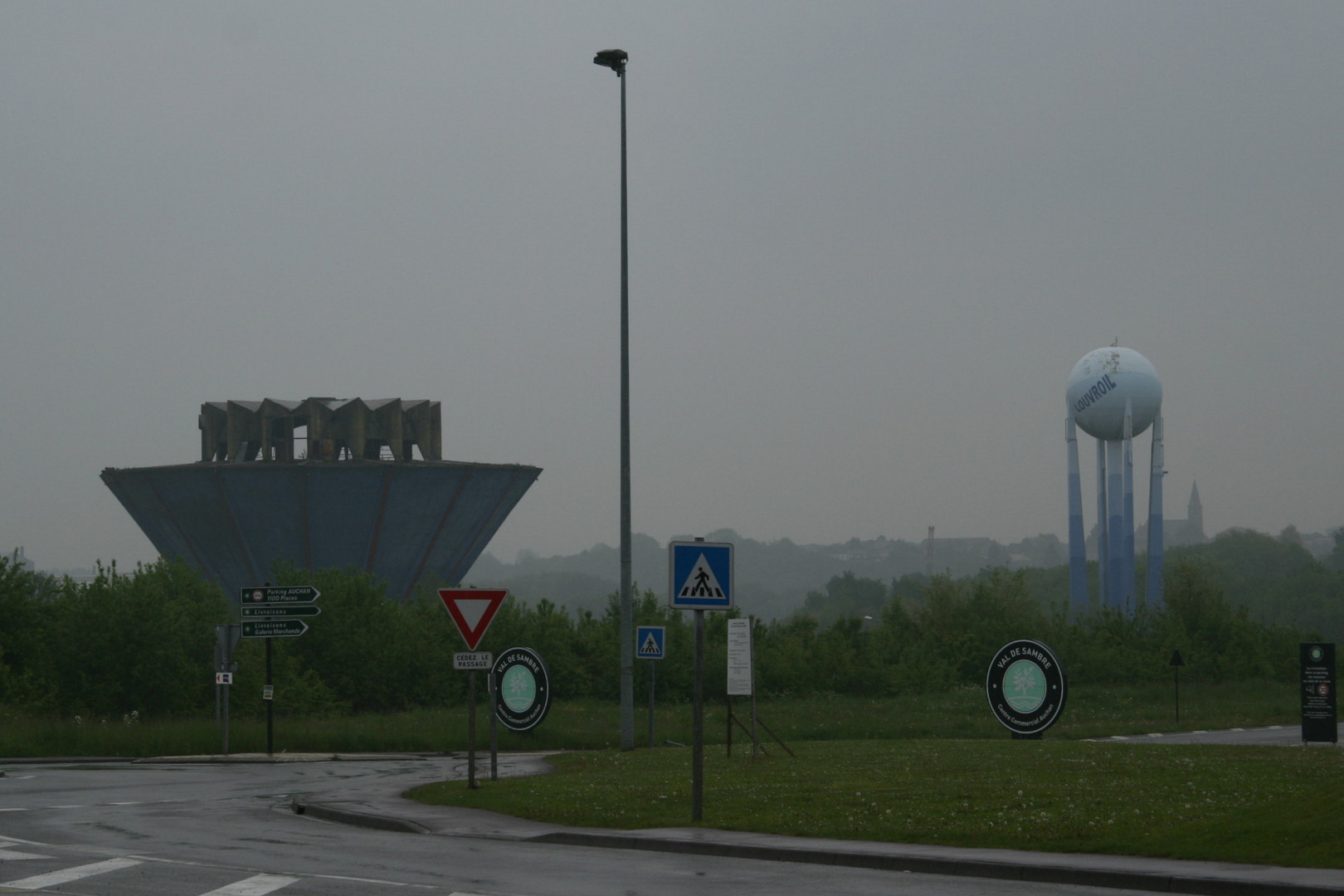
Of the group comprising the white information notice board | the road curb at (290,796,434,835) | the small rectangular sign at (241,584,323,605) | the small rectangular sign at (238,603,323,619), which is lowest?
the road curb at (290,796,434,835)

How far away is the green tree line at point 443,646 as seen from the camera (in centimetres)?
4412

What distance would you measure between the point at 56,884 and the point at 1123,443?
6932cm

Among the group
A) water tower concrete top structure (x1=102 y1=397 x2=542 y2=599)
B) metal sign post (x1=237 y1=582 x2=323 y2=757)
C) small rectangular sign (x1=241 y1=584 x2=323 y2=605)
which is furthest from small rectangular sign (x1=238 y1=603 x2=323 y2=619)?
water tower concrete top structure (x1=102 y1=397 x2=542 y2=599)

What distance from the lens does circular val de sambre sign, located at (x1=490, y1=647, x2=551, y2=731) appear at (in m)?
26.3

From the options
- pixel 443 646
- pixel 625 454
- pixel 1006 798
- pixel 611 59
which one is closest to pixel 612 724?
pixel 443 646

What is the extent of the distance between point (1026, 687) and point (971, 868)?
53.7 feet

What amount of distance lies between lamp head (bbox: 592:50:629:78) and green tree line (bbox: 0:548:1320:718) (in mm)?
24262

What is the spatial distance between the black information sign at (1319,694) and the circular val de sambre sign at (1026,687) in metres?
5.63

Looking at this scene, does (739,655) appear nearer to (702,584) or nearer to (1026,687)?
(1026,687)

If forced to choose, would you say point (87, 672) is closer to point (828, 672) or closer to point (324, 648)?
point (324, 648)

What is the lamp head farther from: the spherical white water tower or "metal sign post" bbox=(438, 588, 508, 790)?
the spherical white water tower

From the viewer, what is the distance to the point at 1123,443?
74938mm

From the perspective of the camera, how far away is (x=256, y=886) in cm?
1150

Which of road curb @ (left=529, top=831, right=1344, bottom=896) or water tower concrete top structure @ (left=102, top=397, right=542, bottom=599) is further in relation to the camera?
water tower concrete top structure @ (left=102, top=397, right=542, bottom=599)
